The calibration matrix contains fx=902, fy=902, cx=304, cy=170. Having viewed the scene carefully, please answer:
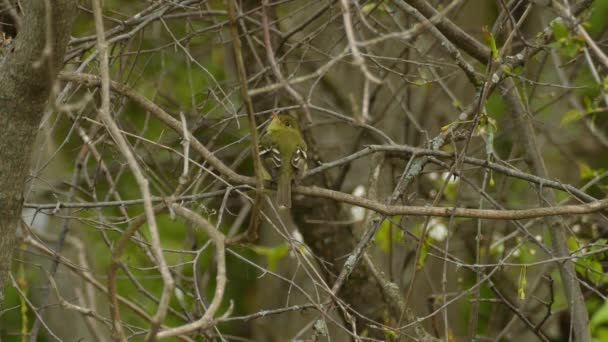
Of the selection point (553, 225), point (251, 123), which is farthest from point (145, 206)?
point (553, 225)

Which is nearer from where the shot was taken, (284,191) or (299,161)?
(284,191)

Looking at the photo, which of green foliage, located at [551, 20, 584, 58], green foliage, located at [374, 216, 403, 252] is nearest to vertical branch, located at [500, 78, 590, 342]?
green foliage, located at [374, 216, 403, 252]

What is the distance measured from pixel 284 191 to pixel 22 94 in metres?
2.22

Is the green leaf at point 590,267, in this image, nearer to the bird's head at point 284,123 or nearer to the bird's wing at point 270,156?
the bird's wing at point 270,156

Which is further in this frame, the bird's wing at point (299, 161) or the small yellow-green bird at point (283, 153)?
the bird's wing at point (299, 161)

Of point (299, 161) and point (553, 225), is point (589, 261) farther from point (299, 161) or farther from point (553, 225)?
point (299, 161)

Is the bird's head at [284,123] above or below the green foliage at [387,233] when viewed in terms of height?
above

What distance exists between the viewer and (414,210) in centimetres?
394

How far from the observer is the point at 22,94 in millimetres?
3510

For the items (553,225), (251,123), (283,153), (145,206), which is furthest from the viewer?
(283,153)

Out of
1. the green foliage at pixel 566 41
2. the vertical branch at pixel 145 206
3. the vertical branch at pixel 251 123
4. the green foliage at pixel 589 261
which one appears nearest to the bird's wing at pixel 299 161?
the green foliage at pixel 589 261

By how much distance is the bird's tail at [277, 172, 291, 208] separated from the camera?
542 centimetres

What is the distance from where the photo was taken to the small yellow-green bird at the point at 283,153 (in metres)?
5.52

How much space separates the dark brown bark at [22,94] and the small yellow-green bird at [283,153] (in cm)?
202
